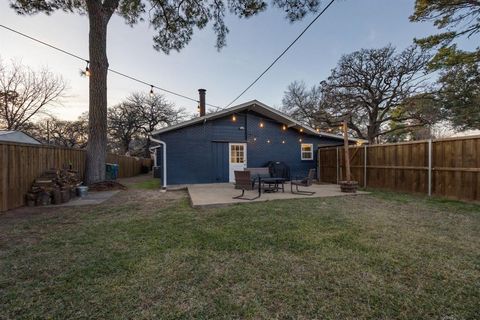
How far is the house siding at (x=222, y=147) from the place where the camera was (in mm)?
9594

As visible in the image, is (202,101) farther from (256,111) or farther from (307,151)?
(307,151)

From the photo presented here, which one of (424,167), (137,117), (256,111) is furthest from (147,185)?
(137,117)

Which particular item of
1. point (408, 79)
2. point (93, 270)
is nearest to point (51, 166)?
point (93, 270)

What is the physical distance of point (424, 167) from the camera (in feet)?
22.2

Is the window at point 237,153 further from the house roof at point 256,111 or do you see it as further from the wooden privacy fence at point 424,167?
the wooden privacy fence at point 424,167

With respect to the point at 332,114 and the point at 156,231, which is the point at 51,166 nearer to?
the point at 156,231

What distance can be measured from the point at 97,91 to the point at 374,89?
63.4ft

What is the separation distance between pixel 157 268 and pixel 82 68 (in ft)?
32.7

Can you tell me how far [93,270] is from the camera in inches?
92.4

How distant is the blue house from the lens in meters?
9.52

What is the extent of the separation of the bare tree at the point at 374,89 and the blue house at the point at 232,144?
556 centimetres

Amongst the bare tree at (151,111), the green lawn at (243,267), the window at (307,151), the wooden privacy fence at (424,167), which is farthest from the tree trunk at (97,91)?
the bare tree at (151,111)

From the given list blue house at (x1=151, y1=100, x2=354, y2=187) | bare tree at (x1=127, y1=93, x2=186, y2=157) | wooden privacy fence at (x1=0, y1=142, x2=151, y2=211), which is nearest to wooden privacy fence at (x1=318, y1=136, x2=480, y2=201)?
blue house at (x1=151, y1=100, x2=354, y2=187)

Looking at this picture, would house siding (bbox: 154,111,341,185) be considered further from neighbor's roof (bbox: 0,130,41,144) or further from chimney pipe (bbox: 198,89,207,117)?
neighbor's roof (bbox: 0,130,41,144)
